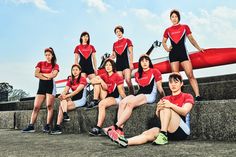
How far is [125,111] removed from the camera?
4.51 metres

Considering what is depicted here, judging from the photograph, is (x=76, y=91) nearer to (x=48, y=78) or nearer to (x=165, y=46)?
(x=48, y=78)

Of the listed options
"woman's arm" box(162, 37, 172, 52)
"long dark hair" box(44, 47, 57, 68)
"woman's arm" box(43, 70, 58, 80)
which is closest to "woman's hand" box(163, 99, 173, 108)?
"woman's arm" box(162, 37, 172, 52)

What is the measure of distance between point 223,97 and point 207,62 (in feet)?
7.91

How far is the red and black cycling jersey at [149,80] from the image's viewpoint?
492 centimetres

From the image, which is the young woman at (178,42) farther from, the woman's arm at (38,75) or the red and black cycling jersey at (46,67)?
the woman's arm at (38,75)

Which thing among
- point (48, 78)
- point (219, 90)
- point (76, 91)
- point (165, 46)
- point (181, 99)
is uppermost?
point (165, 46)

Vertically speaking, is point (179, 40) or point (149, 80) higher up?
point (179, 40)

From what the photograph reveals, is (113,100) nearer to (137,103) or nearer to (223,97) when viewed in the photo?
(137,103)

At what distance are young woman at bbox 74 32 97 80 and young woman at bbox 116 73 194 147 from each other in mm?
3078

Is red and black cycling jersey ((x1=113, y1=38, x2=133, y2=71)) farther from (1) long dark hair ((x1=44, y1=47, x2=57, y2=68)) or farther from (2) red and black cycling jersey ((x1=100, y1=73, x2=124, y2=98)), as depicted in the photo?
(1) long dark hair ((x1=44, y1=47, x2=57, y2=68))

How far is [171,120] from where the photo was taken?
12.4ft

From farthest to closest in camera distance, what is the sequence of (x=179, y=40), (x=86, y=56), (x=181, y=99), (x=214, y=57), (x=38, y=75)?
(x=214, y=57)
(x=86, y=56)
(x=38, y=75)
(x=179, y=40)
(x=181, y=99)

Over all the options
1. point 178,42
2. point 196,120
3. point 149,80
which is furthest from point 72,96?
point 196,120

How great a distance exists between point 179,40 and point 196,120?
5.01 ft
